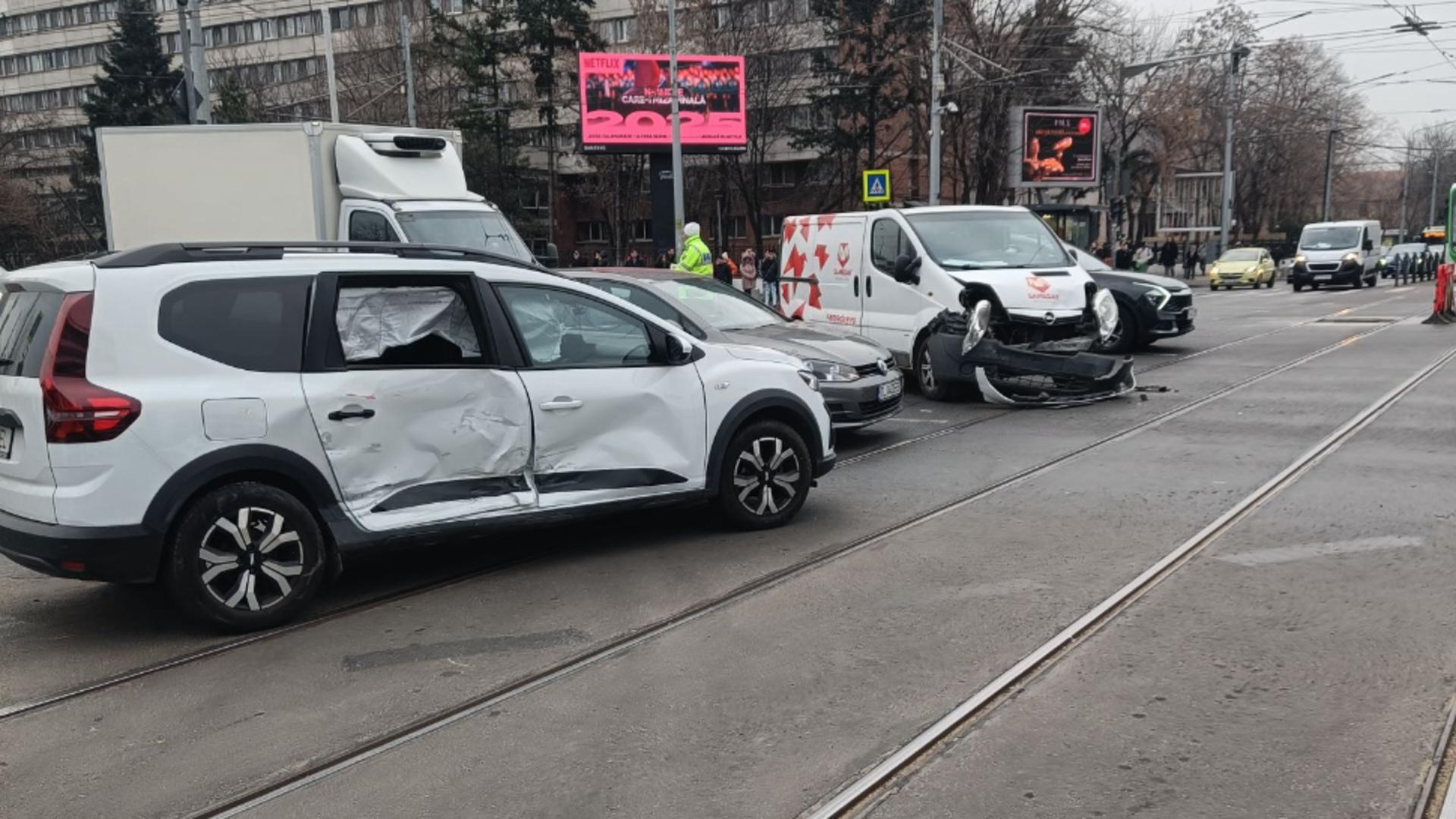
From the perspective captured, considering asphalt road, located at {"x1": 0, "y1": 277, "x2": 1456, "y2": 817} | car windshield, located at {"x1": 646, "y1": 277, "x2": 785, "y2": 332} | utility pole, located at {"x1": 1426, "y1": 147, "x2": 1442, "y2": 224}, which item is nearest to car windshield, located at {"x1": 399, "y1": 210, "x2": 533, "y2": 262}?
car windshield, located at {"x1": 646, "y1": 277, "x2": 785, "y2": 332}

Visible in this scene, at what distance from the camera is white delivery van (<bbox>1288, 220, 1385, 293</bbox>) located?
3438 cm

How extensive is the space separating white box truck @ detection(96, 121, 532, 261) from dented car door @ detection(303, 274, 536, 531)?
26.5 feet

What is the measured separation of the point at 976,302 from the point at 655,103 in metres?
24.4

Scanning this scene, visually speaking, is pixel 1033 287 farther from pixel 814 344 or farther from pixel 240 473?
pixel 240 473

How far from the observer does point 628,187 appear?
5366 cm

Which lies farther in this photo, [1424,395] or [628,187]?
[628,187]

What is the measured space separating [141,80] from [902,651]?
184ft

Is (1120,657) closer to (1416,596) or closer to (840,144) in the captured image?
(1416,596)

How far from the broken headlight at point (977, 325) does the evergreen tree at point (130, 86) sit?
47556mm

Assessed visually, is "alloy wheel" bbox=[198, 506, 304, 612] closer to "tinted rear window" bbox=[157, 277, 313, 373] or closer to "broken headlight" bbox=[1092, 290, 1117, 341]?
"tinted rear window" bbox=[157, 277, 313, 373]

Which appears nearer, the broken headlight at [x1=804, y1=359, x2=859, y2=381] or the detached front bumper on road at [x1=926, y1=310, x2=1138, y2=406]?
the broken headlight at [x1=804, y1=359, x2=859, y2=381]

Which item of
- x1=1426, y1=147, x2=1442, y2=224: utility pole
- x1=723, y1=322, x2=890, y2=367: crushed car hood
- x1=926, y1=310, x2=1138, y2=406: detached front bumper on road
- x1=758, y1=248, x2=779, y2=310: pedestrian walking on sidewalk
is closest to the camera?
x1=723, y1=322, x2=890, y2=367: crushed car hood

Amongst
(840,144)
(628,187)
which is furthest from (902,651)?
(628,187)

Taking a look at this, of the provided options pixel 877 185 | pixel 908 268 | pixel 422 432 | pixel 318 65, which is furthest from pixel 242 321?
pixel 318 65
